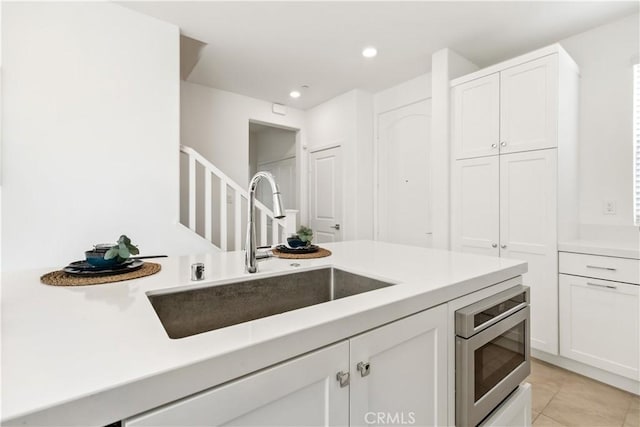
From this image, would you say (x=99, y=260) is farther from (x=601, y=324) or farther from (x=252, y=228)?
(x=601, y=324)

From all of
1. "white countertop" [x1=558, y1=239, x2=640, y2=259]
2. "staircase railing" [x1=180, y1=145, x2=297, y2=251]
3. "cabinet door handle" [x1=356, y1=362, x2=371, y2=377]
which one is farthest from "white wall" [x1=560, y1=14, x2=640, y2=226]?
"cabinet door handle" [x1=356, y1=362, x2=371, y2=377]

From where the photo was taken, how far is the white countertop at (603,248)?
6.48 feet

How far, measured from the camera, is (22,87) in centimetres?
197

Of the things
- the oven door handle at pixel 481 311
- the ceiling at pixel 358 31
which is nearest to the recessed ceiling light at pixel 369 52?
the ceiling at pixel 358 31

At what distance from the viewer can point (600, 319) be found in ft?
6.89

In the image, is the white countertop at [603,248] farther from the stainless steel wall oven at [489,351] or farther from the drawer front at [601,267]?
the stainless steel wall oven at [489,351]

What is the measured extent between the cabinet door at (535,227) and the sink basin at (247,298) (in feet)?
6.37

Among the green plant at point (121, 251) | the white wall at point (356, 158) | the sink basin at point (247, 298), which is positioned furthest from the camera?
the white wall at point (356, 158)

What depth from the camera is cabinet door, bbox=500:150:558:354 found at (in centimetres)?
231

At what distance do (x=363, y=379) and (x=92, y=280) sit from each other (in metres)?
0.89

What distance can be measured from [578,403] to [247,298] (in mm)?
2233

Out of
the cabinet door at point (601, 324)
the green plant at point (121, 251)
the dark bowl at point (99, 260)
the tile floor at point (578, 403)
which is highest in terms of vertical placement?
the green plant at point (121, 251)

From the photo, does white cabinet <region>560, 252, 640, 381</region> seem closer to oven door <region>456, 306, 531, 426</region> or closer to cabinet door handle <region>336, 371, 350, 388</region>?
oven door <region>456, 306, 531, 426</region>

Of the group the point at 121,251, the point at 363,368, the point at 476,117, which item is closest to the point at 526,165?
the point at 476,117
